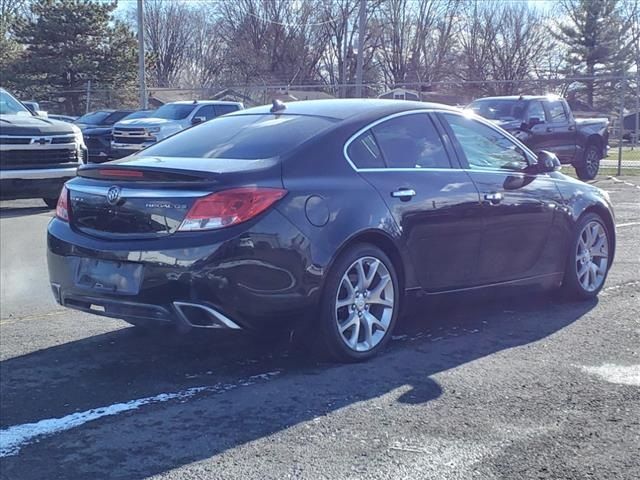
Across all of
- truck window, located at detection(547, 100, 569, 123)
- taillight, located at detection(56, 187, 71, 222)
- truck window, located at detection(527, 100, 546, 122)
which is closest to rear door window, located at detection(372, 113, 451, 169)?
taillight, located at detection(56, 187, 71, 222)

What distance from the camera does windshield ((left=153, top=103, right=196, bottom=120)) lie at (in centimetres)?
2271

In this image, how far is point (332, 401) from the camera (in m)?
4.67

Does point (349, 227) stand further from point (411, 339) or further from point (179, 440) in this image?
point (179, 440)

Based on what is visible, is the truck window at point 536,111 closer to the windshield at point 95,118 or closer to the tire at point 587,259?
the tire at point 587,259

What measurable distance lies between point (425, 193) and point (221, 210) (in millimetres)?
1507

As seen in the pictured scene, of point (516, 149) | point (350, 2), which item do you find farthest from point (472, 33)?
point (516, 149)

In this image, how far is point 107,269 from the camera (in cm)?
509

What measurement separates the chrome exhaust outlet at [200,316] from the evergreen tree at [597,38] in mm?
53692

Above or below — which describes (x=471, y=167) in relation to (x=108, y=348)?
above

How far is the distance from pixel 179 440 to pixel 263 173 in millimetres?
1591

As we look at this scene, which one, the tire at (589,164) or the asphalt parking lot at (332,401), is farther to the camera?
the tire at (589,164)

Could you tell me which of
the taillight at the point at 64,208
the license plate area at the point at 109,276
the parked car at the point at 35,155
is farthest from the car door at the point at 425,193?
the parked car at the point at 35,155

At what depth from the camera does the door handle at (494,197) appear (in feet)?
20.3

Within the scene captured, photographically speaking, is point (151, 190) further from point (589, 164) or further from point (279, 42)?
point (279, 42)
